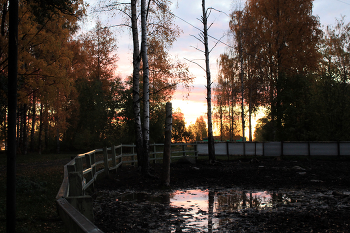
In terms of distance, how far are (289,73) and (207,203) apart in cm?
2070

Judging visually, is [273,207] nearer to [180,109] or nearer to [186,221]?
[186,221]

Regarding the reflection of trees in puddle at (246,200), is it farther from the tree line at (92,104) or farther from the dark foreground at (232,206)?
the tree line at (92,104)

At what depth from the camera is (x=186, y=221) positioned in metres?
5.80

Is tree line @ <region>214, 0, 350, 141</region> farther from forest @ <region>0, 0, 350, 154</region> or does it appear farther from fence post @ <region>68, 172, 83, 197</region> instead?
fence post @ <region>68, 172, 83, 197</region>

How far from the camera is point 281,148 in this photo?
21344mm

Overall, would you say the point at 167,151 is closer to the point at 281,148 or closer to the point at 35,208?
the point at 35,208

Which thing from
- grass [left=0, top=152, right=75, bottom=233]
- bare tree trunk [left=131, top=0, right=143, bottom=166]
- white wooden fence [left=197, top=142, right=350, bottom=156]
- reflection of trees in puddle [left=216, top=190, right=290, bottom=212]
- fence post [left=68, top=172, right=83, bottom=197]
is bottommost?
reflection of trees in puddle [left=216, top=190, right=290, bottom=212]

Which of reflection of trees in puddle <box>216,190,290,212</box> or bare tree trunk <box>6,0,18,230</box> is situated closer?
bare tree trunk <box>6,0,18,230</box>

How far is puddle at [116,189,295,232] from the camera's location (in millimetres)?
5719

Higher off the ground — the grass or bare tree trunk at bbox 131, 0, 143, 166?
bare tree trunk at bbox 131, 0, 143, 166

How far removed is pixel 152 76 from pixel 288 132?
14.0 metres

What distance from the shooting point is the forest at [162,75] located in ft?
53.2

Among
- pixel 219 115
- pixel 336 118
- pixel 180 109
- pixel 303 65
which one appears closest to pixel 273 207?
pixel 336 118

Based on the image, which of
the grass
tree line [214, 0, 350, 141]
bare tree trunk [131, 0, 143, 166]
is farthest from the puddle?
tree line [214, 0, 350, 141]
